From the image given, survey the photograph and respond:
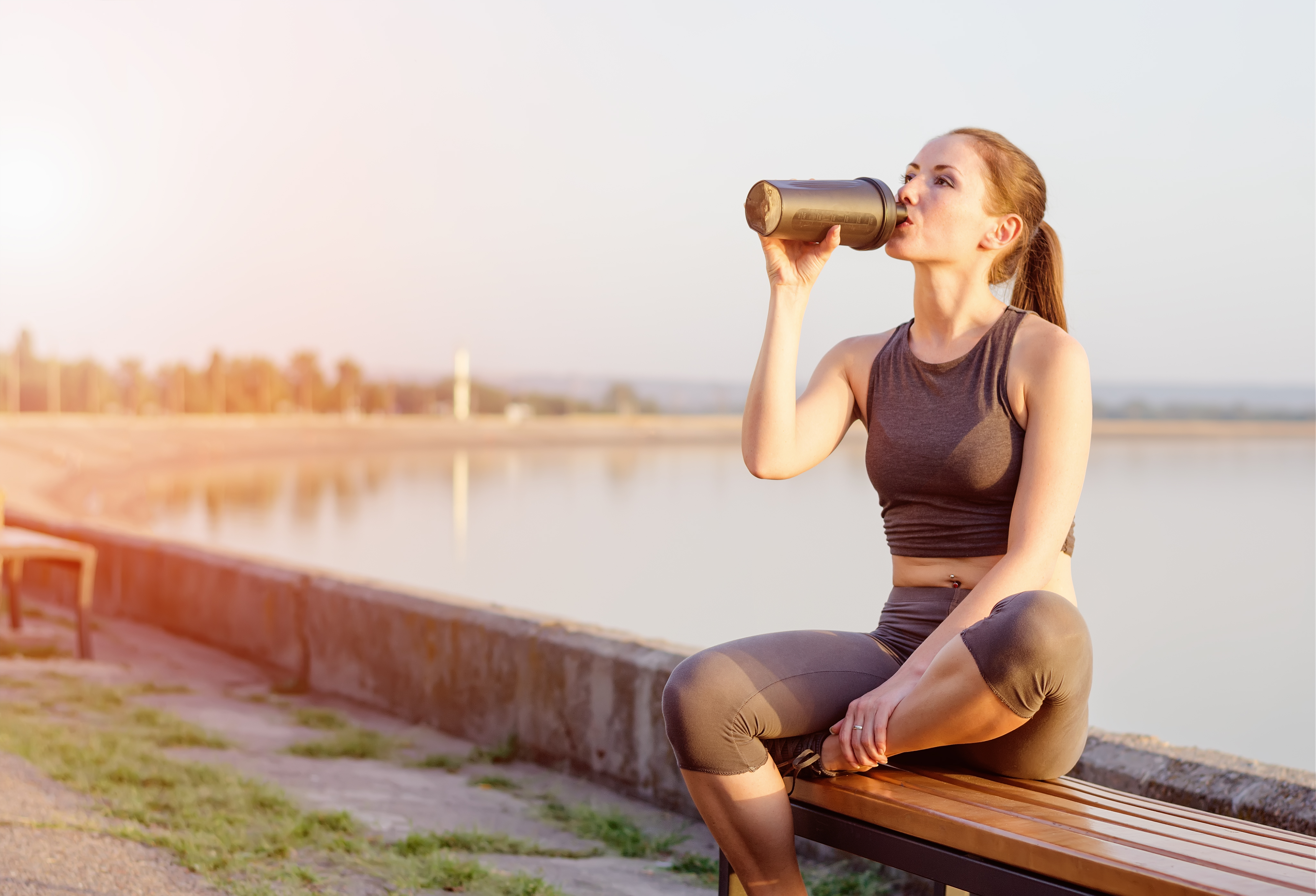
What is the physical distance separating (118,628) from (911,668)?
6797 millimetres

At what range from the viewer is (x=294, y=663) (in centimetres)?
616

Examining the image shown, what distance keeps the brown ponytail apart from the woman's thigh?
2.51ft

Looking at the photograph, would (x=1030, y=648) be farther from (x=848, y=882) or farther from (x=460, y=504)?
(x=460, y=504)

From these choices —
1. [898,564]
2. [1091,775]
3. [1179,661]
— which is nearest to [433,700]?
[1091,775]

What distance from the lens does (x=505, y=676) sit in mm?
4875

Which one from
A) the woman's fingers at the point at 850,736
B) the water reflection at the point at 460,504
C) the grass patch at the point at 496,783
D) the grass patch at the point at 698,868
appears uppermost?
the woman's fingers at the point at 850,736

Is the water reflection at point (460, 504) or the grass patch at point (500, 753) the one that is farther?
the water reflection at point (460, 504)

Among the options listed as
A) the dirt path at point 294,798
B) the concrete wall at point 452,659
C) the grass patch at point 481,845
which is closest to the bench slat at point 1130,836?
the dirt path at point 294,798

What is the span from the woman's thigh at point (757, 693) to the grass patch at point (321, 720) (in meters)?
3.38

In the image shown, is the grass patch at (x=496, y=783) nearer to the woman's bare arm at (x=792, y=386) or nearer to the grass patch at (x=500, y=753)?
the grass patch at (x=500, y=753)

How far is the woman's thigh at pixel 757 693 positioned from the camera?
6.63 feet

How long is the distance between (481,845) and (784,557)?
28495 mm

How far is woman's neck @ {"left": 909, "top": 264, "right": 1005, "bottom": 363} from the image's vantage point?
2.30 metres

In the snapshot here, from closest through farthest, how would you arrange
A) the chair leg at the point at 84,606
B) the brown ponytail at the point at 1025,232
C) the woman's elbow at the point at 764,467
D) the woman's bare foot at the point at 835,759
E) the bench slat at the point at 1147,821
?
the bench slat at the point at 1147,821, the woman's bare foot at the point at 835,759, the brown ponytail at the point at 1025,232, the woman's elbow at the point at 764,467, the chair leg at the point at 84,606
